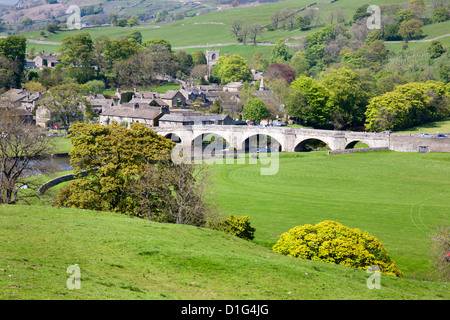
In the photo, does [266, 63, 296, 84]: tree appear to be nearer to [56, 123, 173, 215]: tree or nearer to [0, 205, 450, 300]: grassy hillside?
[56, 123, 173, 215]: tree

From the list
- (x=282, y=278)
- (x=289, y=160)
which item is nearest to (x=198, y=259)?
(x=282, y=278)

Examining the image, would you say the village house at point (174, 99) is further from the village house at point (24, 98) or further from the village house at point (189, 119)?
the village house at point (24, 98)

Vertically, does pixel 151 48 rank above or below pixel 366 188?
above

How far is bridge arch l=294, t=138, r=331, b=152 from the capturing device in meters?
99.4

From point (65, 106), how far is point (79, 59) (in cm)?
4421

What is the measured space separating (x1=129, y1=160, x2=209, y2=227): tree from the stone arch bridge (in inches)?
2065

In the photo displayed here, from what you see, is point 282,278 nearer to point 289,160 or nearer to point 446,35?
point 289,160

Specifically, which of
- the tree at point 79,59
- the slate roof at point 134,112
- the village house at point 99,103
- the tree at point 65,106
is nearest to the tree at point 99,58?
the tree at point 79,59

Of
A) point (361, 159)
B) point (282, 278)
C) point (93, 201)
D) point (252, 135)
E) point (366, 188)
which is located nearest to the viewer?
point (282, 278)

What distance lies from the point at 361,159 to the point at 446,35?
133m

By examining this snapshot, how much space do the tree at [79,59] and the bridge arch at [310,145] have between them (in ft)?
266

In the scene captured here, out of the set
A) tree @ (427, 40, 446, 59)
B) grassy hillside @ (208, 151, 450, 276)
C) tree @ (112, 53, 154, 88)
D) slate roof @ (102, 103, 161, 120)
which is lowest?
grassy hillside @ (208, 151, 450, 276)

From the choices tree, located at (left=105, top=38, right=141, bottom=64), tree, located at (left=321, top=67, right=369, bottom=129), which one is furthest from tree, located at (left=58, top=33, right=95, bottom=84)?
tree, located at (left=321, top=67, right=369, bottom=129)
